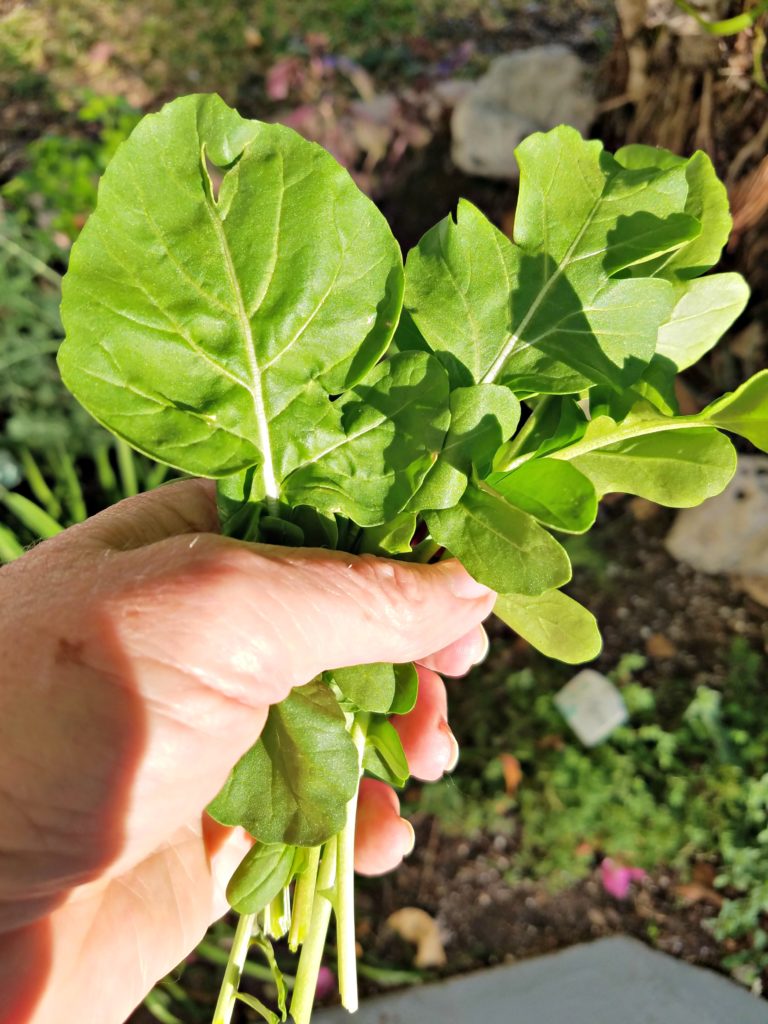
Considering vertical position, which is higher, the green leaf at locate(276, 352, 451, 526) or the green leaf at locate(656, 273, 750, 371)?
the green leaf at locate(276, 352, 451, 526)

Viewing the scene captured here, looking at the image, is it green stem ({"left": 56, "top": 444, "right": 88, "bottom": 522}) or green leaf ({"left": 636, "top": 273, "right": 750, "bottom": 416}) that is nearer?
green leaf ({"left": 636, "top": 273, "right": 750, "bottom": 416})

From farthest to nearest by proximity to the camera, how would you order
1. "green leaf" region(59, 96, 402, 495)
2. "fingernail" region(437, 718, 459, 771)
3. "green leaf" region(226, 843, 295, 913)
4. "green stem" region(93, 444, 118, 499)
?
"green stem" region(93, 444, 118, 499) < "fingernail" region(437, 718, 459, 771) < "green leaf" region(226, 843, 295, 913) < "green leaf" region(59, 96, 402, 495)

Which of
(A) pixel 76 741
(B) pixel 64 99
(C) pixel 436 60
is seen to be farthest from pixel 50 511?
(C) pixel 436 60

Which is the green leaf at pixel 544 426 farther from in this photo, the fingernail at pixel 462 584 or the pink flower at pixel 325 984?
the pink flower at pixel 325 984

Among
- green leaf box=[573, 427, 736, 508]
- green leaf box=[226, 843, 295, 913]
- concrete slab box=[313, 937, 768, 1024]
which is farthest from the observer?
concrete slab box=[313, 937, 768, 1024]

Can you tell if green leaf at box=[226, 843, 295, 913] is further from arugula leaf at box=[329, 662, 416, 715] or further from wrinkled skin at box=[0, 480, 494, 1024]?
Result: arugula leaf at box=[329, 662, 416, 715]

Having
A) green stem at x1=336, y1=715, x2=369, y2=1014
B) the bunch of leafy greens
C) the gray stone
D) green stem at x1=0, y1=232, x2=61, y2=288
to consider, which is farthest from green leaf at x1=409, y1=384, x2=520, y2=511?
the gray stone

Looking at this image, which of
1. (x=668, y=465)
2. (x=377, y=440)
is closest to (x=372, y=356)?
(x=377, y=440)
